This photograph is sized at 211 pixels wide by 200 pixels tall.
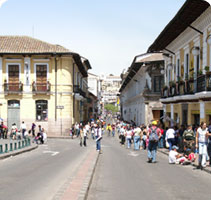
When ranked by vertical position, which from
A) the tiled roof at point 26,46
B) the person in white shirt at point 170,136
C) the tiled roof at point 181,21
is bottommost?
the person in white shirt at point 170,136

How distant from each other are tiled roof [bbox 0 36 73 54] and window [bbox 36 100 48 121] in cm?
508

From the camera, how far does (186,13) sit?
18.0 metres

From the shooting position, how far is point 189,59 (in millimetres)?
21484

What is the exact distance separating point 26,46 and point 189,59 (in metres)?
21.5

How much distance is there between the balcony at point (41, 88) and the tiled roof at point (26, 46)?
322 cm

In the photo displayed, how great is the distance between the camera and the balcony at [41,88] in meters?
36.4

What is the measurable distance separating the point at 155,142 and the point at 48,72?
24097 millimetres

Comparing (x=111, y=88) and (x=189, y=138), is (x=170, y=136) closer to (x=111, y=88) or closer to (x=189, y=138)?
(x=189, y=138)

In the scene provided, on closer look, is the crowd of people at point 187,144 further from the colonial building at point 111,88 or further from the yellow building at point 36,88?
the colonial building at point 111,88

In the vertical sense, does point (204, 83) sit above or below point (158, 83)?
below

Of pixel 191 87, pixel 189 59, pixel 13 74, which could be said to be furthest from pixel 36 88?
pixel 191 87

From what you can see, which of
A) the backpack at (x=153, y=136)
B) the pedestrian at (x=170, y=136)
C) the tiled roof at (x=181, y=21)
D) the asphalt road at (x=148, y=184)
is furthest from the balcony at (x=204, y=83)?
the asphalt road at (x=148, y=184)

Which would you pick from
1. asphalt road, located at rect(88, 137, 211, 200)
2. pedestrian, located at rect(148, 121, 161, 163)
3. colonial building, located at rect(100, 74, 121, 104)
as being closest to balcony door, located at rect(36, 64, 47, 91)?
pedestrian, located at rect(148, 121, 161, 163)

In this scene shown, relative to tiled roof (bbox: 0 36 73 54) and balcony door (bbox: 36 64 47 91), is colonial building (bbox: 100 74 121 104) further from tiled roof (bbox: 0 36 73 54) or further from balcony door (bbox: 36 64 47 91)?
balcony door (bbox: 36 64 47 91)
